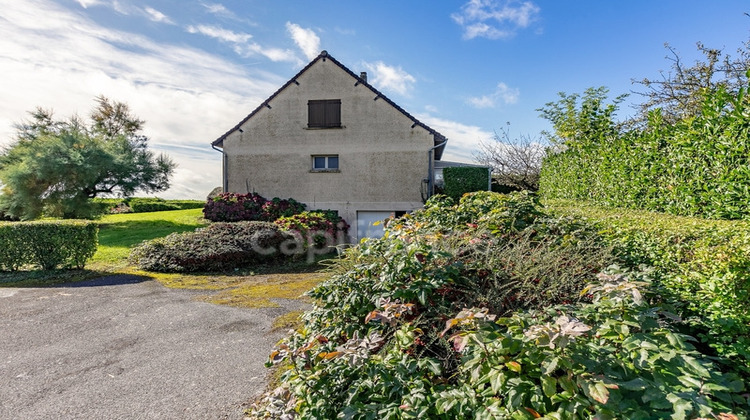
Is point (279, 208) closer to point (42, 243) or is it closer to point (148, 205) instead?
point (42, 243)

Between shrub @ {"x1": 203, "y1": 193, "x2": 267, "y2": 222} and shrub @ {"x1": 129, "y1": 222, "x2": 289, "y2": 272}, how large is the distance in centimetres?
263

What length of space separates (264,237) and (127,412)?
721 centimetres

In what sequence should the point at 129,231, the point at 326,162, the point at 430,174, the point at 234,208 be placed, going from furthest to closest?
the point at 129,231 < the point at 326,162 < the point at 430,174 < the point at 234,208

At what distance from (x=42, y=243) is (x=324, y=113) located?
9.15 meters

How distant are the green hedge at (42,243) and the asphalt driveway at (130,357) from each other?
2.36 meters

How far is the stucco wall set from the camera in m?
13.8

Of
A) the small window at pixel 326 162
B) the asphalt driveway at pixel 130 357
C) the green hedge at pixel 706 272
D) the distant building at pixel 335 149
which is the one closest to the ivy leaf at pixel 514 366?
the green hedge at pixel 706 272

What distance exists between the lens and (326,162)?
1433cm

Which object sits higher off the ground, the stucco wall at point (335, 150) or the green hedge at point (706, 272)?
the stucco wall at point (335, 150)

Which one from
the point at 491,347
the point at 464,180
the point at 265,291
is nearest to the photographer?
the point at 491,347

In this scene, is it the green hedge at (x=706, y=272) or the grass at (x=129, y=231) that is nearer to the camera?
the green hedge at (x=706, y=272)

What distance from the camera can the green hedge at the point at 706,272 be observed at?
7.70 feet

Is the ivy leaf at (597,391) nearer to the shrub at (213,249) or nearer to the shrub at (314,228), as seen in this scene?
the shrub at (213,249)

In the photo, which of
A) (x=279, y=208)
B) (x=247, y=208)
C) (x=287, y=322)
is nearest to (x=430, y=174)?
(x=279, y=208)
